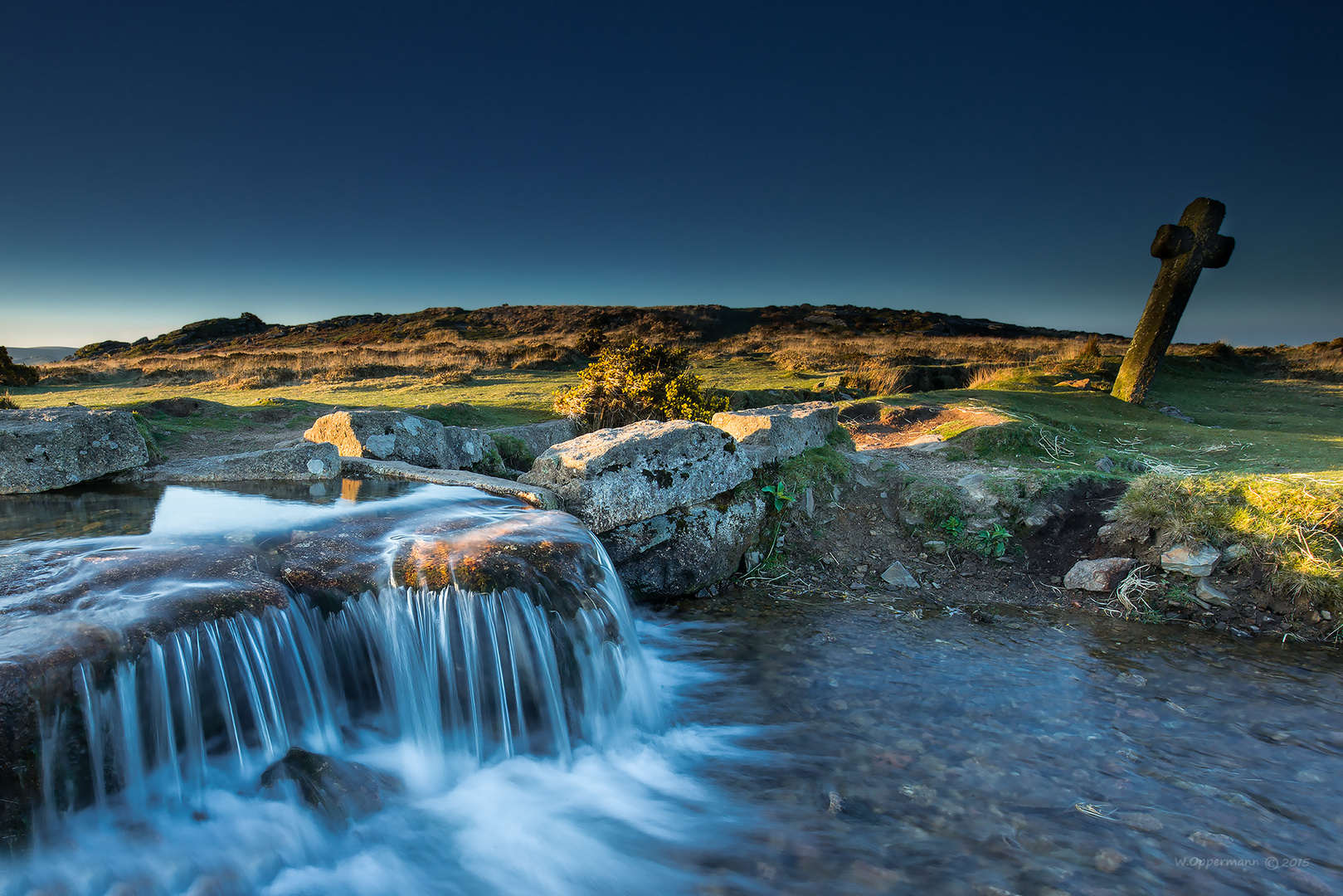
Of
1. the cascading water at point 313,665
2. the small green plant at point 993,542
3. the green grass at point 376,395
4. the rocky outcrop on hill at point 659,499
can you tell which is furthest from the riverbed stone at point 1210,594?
the green grass at point 376,395

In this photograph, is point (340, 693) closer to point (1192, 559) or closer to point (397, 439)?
point (397, 439)

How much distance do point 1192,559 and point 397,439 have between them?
27.2 ft

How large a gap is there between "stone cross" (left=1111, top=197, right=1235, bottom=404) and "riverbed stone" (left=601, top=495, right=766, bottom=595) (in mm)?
11325

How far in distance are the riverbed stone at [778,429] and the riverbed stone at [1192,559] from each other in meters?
3.98

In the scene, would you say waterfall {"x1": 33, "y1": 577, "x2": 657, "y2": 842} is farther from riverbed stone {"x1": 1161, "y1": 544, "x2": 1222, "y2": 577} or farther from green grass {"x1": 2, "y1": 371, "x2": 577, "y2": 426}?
green grass {"x1": 2, "y1": 371, "x2": 577, "y2": 426}

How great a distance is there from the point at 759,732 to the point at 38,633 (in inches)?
165

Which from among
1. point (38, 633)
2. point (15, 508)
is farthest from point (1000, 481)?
point (15, 508)

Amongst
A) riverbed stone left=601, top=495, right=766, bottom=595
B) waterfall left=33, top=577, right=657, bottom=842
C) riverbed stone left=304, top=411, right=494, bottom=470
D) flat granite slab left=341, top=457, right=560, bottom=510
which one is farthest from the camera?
riverbed stone left=304, top=411, right=494, bottom=470

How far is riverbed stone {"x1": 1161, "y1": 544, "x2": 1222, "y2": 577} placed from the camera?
6.10 meters

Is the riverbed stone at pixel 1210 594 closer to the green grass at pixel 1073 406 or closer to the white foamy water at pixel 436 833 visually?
the green grass at pixel 1073 406

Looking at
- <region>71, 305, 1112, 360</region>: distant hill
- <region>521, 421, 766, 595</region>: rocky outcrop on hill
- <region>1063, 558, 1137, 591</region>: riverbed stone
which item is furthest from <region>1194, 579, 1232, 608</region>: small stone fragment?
<region>71, 305, 1112, 360</region>: distant hill

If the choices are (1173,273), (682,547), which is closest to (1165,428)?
(1173,273)

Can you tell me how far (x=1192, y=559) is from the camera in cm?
613

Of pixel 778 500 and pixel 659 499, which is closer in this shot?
pixel 659 499
